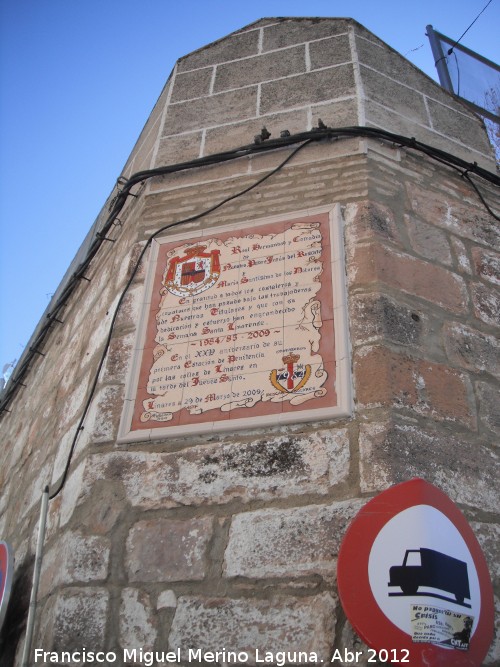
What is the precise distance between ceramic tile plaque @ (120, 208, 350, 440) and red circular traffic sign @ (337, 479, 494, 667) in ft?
1.53

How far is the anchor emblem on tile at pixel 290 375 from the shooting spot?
8.28 feet

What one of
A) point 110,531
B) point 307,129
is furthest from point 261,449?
point 307,129

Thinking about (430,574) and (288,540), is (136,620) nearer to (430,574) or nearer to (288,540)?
(288,540)

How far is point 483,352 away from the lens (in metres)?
2.80

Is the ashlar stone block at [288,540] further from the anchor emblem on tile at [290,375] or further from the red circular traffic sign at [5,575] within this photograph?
the red circular traffic sign at [5,575]

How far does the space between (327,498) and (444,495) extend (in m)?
0.37

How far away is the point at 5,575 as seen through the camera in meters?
2.57

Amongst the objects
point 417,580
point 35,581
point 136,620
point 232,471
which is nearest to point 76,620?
point 136,620

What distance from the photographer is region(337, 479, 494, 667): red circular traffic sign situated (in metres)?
1.82

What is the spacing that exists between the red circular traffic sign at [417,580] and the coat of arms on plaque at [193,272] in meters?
1.32

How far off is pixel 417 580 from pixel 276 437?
2.38 ft

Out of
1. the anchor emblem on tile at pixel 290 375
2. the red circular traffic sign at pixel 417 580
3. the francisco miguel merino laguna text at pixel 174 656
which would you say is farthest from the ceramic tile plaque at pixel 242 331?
the francisco miguel merino laguna text at pixel 174 656

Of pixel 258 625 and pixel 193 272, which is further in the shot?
pixel 193 272

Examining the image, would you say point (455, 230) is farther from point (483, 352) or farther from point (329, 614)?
point (329, 614)
